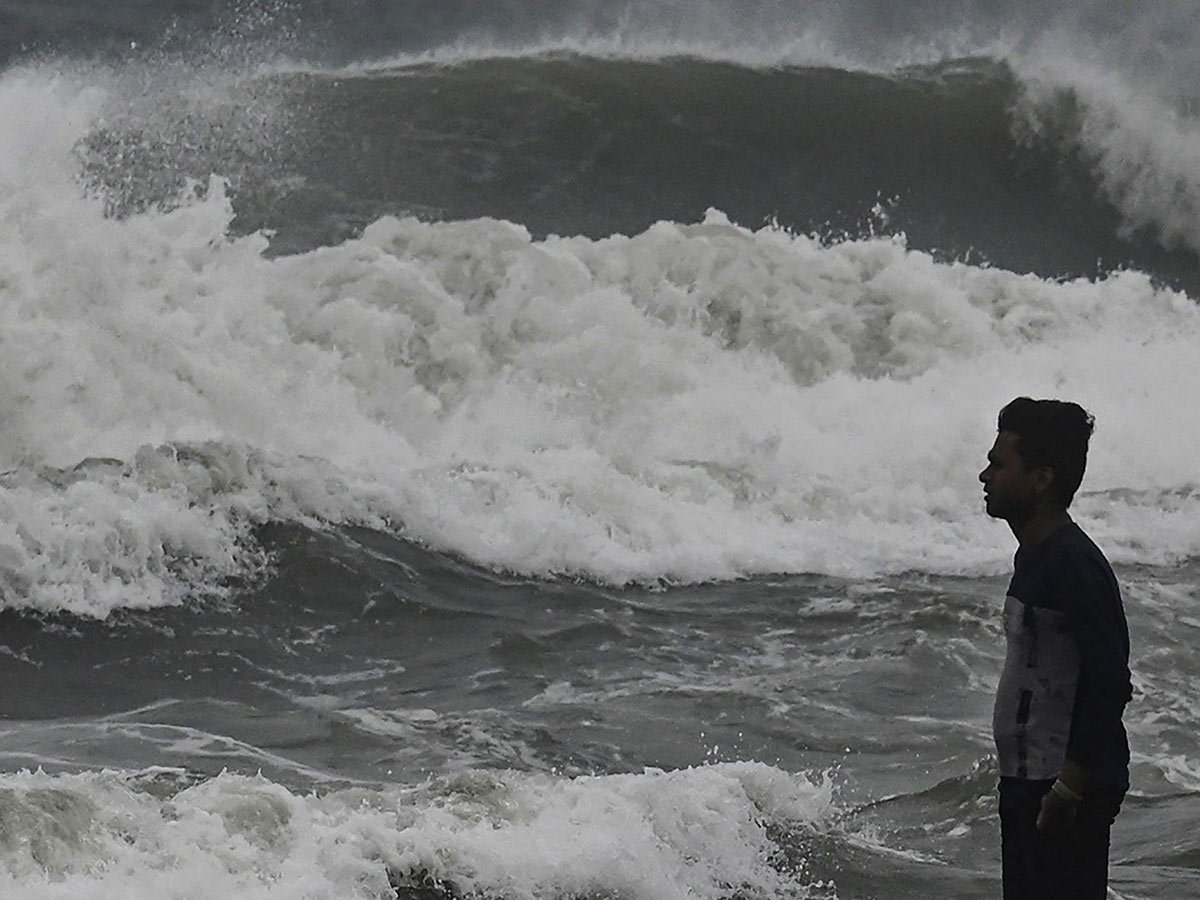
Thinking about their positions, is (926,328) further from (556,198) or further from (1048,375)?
(556,198)

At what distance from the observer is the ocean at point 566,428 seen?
5879 mm

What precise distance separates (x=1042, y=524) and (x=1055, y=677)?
0.30 metres

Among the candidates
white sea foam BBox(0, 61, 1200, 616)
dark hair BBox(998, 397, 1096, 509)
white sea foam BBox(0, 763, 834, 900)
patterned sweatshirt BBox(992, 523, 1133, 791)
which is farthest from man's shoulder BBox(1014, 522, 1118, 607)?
white sea foam BBox(0, 61, 1200, 616)

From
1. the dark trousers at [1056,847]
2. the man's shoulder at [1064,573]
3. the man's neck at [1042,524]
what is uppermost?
the man's neck at [1042,524]

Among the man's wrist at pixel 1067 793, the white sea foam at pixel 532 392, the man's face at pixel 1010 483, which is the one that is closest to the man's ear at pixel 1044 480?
the man's face at pixel 1010 483

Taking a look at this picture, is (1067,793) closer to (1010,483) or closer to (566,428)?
(1010,483)

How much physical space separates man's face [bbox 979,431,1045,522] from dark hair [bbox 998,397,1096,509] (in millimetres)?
18

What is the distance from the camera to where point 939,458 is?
12.9m

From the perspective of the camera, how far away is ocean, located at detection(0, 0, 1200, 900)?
5.88 m

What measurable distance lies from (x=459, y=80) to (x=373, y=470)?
9.54 m

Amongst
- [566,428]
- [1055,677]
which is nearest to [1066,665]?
[1055,677]

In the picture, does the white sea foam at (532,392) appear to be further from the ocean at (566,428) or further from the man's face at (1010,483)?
the man's face at (1010,483)

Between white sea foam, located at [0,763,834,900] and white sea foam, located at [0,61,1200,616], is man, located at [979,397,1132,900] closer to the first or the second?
white sea foam, located at [0,763,834,900]

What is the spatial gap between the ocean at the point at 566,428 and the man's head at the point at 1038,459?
182 centimetres
